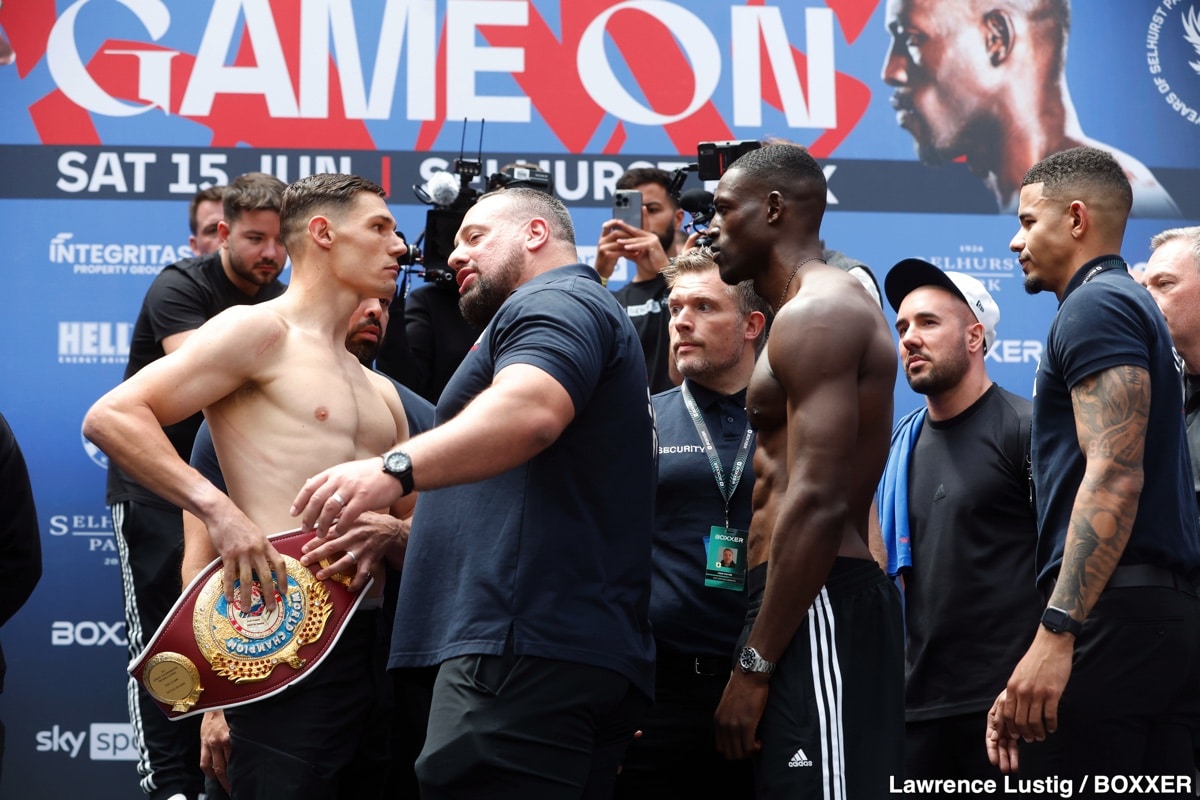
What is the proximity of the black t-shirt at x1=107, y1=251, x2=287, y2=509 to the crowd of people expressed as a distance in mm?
1246

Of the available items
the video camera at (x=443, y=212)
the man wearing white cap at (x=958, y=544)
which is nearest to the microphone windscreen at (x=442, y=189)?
the video camera at (x=443, y=212)

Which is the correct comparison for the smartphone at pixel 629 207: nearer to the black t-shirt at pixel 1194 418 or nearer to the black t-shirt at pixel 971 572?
the black t-shirt at pixel 971 572

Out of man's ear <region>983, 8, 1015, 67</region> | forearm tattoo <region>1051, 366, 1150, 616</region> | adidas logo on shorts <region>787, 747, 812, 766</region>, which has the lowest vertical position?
adidas logo on shorts <region>787, 747, 812, 766</region>

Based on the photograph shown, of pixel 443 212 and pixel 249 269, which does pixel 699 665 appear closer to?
pixel 443 212

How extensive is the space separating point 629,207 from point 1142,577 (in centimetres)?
240

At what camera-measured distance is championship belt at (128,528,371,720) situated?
9.07 ft

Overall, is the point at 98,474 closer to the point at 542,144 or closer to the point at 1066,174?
the point at 542,144

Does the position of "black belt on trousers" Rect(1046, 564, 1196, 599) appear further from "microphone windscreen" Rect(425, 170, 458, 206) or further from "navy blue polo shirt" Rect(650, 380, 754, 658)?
"microphone windscreen" Rect(425, 170, 458, 206)

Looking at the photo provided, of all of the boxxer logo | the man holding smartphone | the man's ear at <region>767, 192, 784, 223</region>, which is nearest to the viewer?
the man's ear at <region>767, 192, 784, 223</region>

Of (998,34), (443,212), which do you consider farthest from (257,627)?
(998,34)

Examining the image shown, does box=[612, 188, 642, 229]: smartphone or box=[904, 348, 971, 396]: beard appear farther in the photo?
box=[612, 188, 642, 229]: smartphone

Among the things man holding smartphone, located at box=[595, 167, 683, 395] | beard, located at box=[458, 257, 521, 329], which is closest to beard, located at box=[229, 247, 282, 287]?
man holding smartphone, located at box=[595, 167, 683, 395]

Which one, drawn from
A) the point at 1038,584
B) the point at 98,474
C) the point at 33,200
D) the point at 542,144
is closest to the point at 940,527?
the point at 1038,584

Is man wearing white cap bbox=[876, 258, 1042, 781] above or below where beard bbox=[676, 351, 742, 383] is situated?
below
